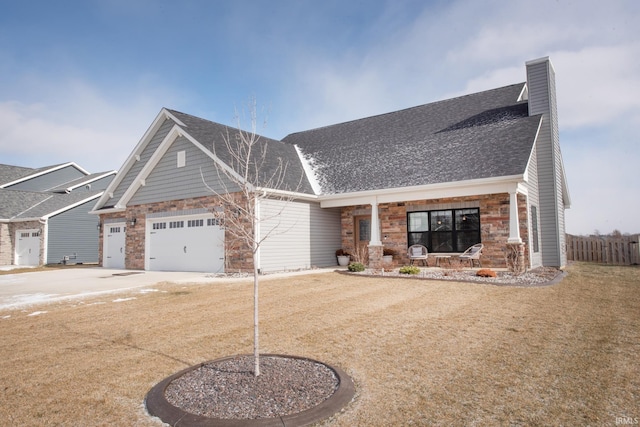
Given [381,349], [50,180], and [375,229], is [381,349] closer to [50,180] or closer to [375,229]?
[375,229]

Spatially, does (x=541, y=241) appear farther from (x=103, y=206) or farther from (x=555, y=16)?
(x=103, y=206)

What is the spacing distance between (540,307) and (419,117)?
42.6 feet

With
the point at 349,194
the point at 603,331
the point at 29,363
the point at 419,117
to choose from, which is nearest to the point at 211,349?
the point at 29,363

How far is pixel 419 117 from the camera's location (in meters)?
18.5

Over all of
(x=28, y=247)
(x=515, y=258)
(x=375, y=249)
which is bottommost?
(x=515, y=258)

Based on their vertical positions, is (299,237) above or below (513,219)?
below

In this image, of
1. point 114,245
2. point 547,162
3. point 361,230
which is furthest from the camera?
point 114,245

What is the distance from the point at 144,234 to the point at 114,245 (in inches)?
121

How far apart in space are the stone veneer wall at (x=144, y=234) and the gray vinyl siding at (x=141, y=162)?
1.01 meters

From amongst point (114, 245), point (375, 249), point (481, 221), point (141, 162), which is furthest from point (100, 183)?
point (481, 221)

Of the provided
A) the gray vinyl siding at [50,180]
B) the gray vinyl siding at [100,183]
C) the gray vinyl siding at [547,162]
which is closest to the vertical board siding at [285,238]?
the gray vinyl siding at [547,162]

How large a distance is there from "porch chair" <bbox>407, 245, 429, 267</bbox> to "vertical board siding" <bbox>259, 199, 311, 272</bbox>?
3.93 m

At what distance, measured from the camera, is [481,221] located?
13.6 meters

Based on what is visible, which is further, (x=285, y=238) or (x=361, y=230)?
(x=361, y=230)
